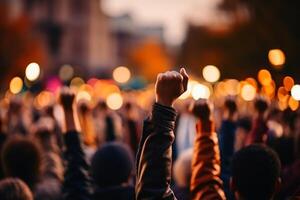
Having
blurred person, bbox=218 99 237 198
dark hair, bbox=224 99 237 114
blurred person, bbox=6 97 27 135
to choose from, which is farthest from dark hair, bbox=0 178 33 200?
blurred person, bbox=6 97 27 135

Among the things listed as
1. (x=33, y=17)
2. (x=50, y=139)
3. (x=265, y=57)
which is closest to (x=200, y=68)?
(x=33, y=17)

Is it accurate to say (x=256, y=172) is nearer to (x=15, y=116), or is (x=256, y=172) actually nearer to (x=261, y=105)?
(x=261, y=105)

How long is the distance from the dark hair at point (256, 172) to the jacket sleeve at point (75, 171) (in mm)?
1236

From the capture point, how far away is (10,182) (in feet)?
15.8

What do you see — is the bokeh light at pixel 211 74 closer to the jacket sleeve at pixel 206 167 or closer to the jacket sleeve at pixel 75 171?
the jacket sleeve at pixel 75 171

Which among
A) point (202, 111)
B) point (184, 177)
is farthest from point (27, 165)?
point (202, 111)

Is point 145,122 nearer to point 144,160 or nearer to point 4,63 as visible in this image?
Answer: point 144,160

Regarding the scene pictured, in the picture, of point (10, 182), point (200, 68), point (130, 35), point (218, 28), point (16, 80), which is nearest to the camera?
Result: point (10, 182)

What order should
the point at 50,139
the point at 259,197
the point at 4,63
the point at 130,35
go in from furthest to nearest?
1. the point at 130,35
2. the point at 4,63
3. the point at 50,139
4. the point at 259,197

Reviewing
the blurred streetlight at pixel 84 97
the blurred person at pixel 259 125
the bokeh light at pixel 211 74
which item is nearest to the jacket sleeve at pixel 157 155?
the blurred person at pixel 259 125

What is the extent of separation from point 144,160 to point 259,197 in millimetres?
792

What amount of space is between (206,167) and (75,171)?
107cm

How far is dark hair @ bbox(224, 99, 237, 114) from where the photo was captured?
6.61 m

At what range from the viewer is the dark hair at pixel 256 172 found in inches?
171
